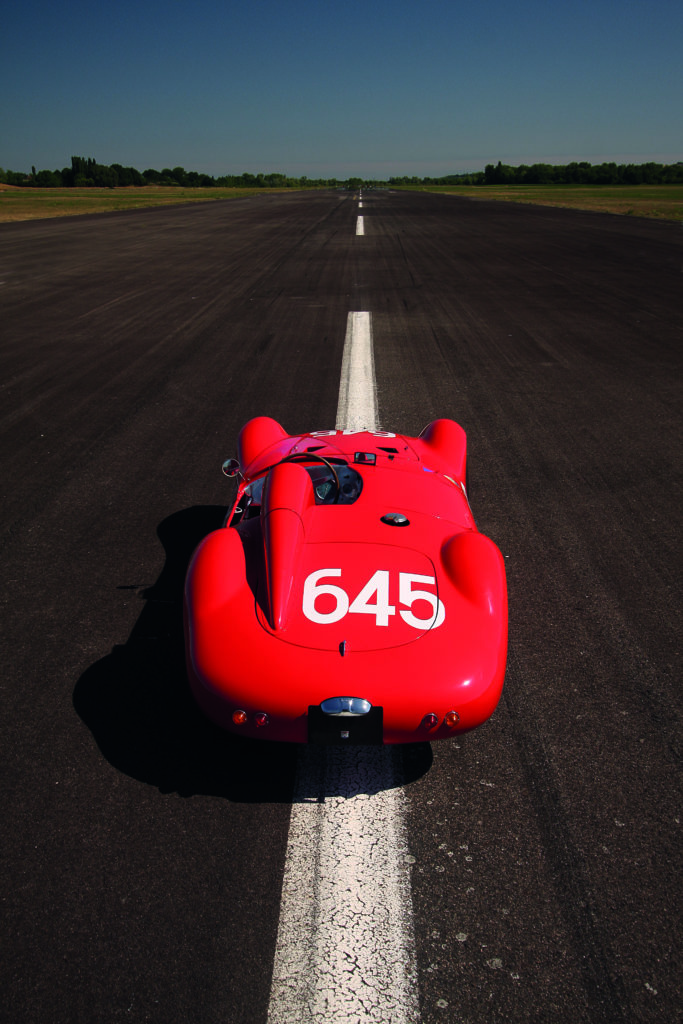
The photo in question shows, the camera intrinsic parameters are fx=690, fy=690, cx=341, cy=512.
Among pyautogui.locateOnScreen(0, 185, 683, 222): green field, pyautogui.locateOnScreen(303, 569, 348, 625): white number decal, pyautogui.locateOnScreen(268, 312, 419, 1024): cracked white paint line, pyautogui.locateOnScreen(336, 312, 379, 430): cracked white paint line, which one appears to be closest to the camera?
pyautogui.locateOnScreen(268, 312, 419, 1024): cracked white paint line

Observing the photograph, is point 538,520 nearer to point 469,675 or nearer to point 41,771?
point 469,675

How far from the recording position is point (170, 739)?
130 inches

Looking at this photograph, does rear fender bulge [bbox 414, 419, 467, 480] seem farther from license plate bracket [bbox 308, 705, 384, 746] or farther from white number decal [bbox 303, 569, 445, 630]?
license plate bracket [bbox 308, 705, 384, 746]

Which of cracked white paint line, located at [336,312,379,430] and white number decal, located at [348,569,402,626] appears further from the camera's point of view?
cracked white paint line, located at [336,312,379,430]

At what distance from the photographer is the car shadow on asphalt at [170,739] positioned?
3088 millimetres

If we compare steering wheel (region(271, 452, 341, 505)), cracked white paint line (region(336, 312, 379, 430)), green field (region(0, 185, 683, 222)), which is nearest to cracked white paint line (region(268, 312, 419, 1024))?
steering wheel (region(271, 452, 341, 505))

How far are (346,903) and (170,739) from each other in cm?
117

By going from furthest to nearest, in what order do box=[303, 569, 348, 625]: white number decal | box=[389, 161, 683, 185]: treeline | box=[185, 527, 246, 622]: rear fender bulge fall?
1. box=[389, 161, 683, 185]: treeline
2. box=[185, 527, 246, 622]: rear fender bulge
3. box=[303, 569, 348, 625]: white number decal

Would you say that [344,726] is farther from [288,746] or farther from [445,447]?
[445,447]

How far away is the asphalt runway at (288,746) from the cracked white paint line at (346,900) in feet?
0.20

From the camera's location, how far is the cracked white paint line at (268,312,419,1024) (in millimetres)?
2266

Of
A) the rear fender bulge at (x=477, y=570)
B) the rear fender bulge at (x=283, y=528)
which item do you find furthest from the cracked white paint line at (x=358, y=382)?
the rear fender bulge at (x=477, y=570)

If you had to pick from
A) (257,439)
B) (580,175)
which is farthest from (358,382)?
(580,175)

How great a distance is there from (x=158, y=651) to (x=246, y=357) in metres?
6.89
